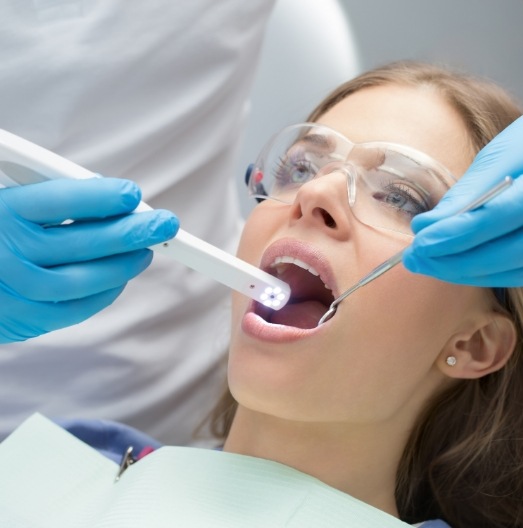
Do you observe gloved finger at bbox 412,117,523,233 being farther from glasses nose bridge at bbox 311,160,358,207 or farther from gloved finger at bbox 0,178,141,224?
gloved finger at bbox 0,178,141,224

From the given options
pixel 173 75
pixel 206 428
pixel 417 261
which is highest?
pixel 417 261

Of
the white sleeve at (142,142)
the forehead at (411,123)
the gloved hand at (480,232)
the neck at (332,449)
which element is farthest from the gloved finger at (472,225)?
the white sleeve at (142,142)

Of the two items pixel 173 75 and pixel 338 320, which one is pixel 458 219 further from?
pixel 173 75

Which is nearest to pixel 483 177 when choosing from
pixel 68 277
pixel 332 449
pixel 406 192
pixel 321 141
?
pixel 406 192

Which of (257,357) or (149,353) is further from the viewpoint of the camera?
(149,353)

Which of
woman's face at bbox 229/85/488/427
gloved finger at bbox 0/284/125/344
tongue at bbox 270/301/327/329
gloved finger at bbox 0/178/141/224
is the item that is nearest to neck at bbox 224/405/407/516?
woman's face at bbox 229/85/488/427

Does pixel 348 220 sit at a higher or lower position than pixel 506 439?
higher

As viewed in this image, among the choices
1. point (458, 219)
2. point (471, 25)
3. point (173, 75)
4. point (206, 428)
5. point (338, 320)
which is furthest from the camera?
Answer: point (471, 25)

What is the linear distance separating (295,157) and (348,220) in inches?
9.0

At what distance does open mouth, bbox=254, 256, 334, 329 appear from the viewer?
1422 millimetres

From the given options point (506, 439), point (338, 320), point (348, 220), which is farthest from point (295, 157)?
point (506, 439)

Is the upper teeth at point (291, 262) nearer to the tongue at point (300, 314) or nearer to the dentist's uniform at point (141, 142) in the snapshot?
the tongue at point (300, 314)

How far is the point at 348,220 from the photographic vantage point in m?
1.31

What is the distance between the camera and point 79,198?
A: 4.01 feet
